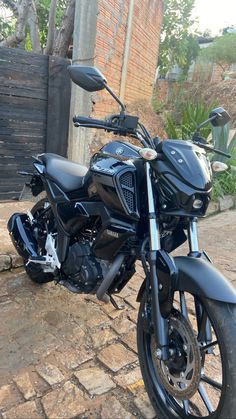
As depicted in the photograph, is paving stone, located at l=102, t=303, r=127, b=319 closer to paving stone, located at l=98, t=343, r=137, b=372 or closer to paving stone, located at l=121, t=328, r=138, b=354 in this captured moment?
paving stone, located at l=121, t=328, r=138, b=354

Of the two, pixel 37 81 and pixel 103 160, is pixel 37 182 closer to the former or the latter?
pixel 103 160

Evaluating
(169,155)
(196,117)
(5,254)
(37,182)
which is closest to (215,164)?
(169,155)

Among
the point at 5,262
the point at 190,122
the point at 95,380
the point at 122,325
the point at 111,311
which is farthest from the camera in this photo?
the point at 190,122

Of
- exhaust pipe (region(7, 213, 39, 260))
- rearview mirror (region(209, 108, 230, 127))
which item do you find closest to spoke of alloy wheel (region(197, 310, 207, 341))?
rearview mirror (region(209, 108, 230, 127))

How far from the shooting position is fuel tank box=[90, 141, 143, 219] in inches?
73.0

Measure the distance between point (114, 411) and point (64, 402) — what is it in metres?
0.26

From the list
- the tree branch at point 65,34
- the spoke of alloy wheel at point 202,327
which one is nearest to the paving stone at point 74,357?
the spoke of alloy wheel at point 202,327

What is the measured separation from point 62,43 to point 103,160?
4738mm

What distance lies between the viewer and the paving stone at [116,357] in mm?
2209

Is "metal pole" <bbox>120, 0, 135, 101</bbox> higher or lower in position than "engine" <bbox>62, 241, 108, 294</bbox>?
higher

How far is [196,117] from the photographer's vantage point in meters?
6.13

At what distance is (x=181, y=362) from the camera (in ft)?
5.49

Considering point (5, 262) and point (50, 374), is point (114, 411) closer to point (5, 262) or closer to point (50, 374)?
point (50, 374)

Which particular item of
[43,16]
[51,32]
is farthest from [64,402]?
[43,16]
